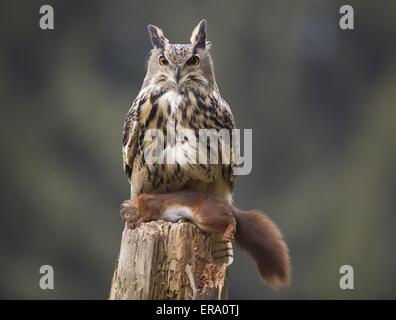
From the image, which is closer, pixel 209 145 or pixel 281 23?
pixel 209 145

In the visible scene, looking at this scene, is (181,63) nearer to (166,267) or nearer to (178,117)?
(178,117)

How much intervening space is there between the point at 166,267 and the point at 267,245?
0.55m

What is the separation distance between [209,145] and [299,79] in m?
6.09

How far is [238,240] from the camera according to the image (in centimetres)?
330

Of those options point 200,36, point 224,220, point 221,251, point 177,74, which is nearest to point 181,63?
point 177,74

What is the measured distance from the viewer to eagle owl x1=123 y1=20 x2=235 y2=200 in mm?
3350

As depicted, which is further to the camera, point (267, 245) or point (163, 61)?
point (163, 61)

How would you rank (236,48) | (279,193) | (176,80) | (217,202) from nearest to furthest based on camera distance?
(217,202), (176,80), (279,193), (236,48)

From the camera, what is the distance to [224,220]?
309 cm

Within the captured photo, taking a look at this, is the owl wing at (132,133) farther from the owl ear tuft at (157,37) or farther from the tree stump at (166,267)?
the tree stump at (166,267)

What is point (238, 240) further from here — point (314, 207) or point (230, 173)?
point (314, 207)

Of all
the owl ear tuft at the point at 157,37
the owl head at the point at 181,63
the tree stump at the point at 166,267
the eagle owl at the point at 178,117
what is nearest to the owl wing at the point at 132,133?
the eagle owl at the point at 178,117

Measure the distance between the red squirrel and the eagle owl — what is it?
0.16 meters

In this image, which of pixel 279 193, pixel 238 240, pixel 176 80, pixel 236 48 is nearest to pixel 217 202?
pixel 238 240
